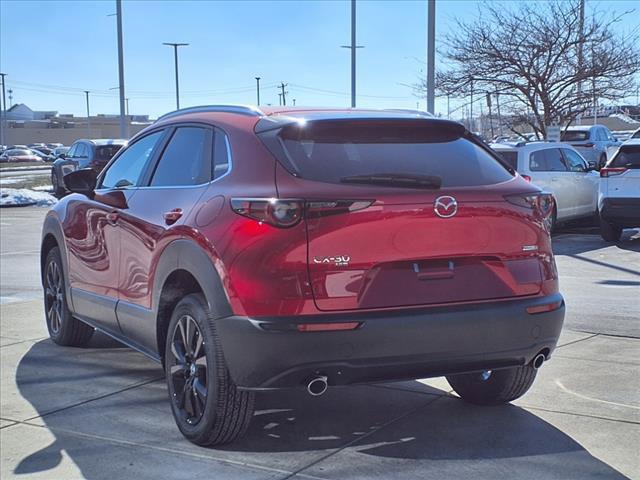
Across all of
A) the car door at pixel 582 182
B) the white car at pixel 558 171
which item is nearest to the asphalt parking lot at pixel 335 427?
the white car at pixel 558 171

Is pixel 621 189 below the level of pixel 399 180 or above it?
below

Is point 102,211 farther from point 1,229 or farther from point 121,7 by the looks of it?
point 121,7

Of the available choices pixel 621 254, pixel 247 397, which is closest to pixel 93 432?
pixel 247 397

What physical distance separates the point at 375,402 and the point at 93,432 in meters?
1.67

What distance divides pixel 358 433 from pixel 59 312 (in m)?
3.21

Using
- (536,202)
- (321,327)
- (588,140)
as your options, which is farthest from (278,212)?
(588,140)

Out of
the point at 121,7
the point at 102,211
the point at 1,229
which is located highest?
the point at 121,7

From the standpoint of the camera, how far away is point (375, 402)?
5.30 metres

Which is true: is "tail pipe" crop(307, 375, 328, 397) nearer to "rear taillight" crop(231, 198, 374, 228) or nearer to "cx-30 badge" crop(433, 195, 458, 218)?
"rear taillight" crop(231, 198, 374, 228)

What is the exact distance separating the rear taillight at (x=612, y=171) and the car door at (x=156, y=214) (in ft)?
33.0

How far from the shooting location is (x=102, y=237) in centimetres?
582

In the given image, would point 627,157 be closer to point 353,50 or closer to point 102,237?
point 102,237

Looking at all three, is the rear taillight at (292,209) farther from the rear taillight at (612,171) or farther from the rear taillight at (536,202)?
the rear taillight at (612,171)

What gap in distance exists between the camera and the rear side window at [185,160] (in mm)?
4812
